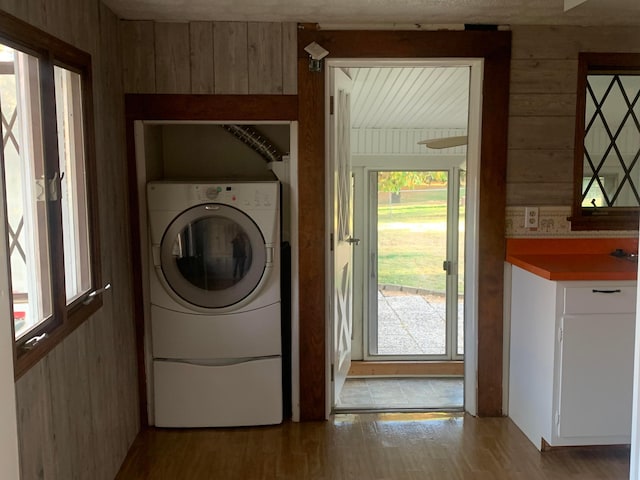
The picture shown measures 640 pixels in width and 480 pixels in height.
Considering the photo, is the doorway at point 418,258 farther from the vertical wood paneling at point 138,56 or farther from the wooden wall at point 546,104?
the vertical wood paneling at point 138,56

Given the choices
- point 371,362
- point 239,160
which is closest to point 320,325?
point 239,160

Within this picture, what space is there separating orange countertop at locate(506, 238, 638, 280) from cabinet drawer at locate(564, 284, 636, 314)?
0.25 feet

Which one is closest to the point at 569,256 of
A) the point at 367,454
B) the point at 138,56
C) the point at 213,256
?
the point at 367,454

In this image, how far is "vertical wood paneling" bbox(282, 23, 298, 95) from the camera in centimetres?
303

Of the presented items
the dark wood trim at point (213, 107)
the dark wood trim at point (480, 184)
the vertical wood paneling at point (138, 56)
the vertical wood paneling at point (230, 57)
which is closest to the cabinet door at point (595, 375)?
the dark wood trim at point (480, 184)

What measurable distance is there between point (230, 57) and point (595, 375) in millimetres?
2320

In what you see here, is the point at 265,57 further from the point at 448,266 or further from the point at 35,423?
the point at 448,266

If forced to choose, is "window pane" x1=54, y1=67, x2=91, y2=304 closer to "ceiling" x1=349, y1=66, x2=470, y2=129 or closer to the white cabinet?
"ceiling" x1=349, y1=66, x2=470, y2=129

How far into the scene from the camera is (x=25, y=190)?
1959 mm

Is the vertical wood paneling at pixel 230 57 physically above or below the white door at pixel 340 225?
above

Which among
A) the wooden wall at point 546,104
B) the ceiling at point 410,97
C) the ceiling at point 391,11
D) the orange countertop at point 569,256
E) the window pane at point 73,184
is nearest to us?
the window pane at point 73,184

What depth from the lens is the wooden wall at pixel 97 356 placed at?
6.14ft

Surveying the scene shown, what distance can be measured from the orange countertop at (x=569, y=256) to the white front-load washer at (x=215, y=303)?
50.1 inches

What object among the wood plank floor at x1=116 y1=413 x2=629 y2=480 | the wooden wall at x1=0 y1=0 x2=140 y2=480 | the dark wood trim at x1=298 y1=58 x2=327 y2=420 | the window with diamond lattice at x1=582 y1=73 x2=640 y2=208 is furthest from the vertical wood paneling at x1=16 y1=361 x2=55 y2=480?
the window with diamond lattice at x1=582 y1=73 x2=640 y2=208
